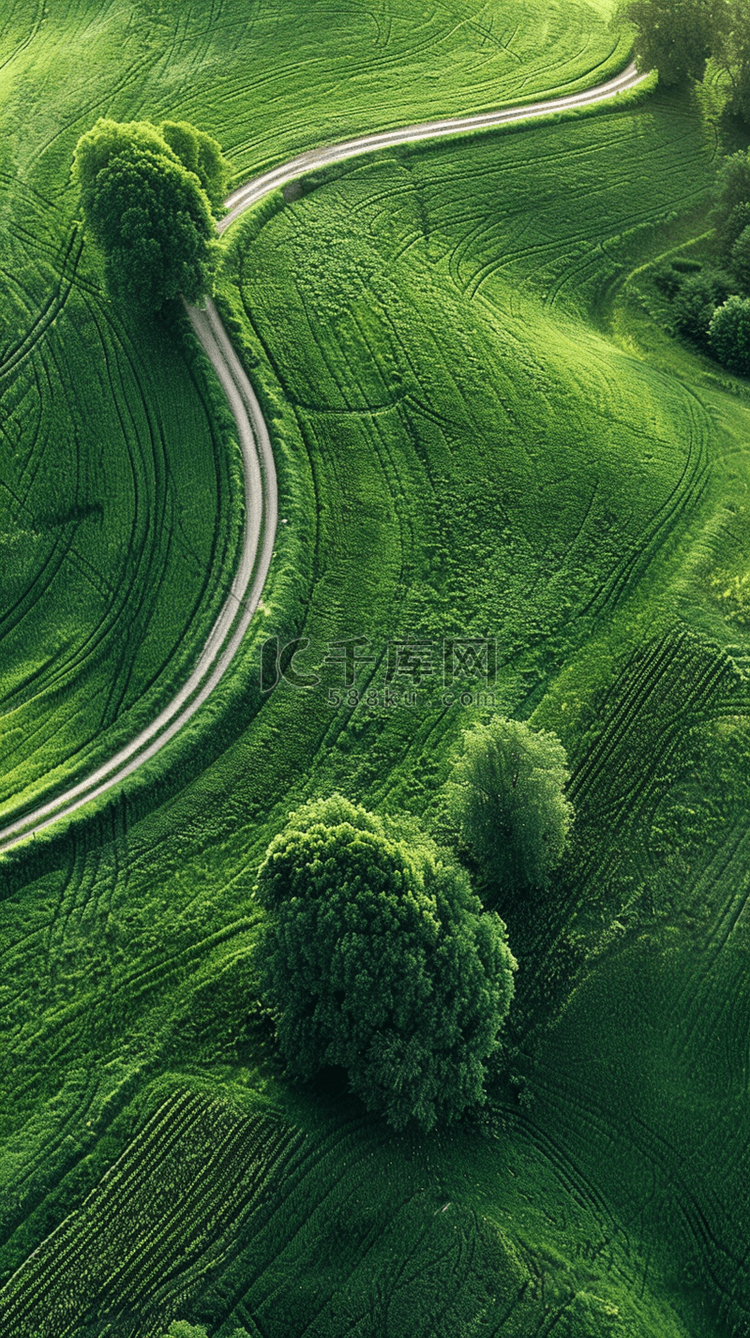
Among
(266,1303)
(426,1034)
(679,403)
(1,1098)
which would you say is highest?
(679,403)

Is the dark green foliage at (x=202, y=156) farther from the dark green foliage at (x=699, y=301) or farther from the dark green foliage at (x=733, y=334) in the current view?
the dark green foliage at (x=733, y=334)

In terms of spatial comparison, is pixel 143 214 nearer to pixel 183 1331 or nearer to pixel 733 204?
pixel 733 204

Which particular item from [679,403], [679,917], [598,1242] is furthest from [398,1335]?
Result: [679,403]

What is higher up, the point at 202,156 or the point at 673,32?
the point at 673,32

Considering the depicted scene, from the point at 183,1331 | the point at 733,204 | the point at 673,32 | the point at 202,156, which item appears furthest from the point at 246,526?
the point at 673,32

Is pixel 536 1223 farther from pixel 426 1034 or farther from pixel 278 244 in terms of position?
pixel 278 244
